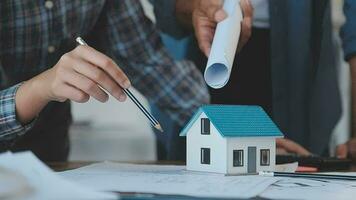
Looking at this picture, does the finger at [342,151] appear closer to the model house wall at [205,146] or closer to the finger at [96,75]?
the model house wall at [205,146]

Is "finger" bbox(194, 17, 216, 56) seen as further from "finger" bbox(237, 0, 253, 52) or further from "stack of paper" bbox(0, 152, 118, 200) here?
"stack of paper" bbox(0, 152, 118, 200)

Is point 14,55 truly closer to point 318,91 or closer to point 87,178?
point 87,178

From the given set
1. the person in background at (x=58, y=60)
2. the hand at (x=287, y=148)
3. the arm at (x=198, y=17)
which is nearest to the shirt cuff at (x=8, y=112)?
the person in background at (x=58, y=60)

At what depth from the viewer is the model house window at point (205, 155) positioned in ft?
2.40

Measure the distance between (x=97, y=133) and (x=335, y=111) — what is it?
68cm

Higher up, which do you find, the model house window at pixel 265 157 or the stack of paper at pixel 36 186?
the stack of paper at pixel 36 186

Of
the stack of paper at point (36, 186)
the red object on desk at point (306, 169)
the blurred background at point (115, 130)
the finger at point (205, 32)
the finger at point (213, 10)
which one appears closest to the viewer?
the stack of paper at point (36, 186)

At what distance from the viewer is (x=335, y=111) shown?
1.41 metres

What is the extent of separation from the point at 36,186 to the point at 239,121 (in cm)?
36

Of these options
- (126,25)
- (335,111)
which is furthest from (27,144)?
(335,111)

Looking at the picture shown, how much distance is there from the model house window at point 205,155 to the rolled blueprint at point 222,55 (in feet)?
0.37

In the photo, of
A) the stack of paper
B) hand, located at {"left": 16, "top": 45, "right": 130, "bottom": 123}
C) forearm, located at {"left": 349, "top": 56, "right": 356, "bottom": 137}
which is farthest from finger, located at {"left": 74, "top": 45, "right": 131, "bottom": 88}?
forearm, located at {"left": 349, "top": 56, "right": 356, "bottom": 137}

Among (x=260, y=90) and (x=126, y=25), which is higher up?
(x=126, y=25)

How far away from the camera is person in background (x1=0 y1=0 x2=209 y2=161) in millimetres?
875
